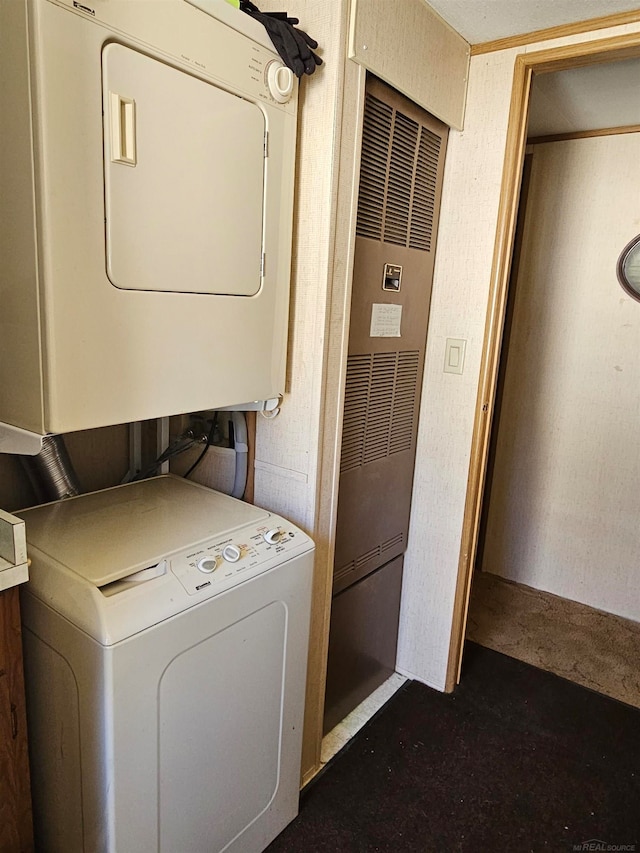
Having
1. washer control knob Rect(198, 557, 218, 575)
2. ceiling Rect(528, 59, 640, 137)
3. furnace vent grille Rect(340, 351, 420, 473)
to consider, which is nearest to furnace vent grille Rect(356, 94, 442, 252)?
furnace vent grille Rect(340, 351, 420, 473)

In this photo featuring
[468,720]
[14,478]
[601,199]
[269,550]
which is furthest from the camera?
[601,199]

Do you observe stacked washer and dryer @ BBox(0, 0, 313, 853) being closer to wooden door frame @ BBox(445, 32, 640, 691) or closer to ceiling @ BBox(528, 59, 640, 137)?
wooden door frame @ BBox(445, 32, 640, 691)

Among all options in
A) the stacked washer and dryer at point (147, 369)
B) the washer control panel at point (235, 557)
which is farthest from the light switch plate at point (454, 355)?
the washer control panel at point (235, 557)

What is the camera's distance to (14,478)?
4.93ft

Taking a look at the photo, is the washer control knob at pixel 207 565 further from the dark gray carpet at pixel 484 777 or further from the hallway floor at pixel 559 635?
the hallway floor at pixel 559 635

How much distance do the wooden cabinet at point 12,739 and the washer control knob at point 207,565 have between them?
13.1 inches

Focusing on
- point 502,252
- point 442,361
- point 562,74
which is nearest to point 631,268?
point 562,74

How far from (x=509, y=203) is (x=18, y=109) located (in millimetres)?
1365

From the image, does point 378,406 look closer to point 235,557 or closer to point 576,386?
point 235,557

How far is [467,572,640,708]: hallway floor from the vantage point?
2.31 m

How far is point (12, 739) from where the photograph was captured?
1129mm

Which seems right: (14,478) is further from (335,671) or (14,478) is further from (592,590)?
(592,590)


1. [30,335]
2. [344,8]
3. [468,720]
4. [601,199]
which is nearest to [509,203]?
[344,8]

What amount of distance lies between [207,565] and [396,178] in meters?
1.18
